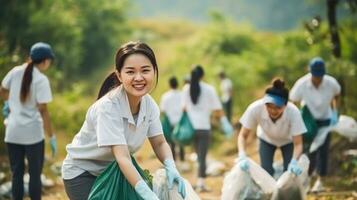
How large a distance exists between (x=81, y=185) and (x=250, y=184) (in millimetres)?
2168

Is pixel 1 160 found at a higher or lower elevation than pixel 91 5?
lower

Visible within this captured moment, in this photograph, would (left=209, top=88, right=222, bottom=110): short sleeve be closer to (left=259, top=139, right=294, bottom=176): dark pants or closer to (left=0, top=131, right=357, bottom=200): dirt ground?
(left=0, top=131, right=357, bottom=200): dirt ground

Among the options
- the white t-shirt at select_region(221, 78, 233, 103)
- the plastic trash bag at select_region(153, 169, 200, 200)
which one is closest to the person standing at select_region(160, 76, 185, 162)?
the white t-shirt at select_region(221, 78, 233, 103)

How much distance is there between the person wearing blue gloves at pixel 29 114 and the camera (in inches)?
216

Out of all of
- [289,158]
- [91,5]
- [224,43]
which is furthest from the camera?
[91,5]

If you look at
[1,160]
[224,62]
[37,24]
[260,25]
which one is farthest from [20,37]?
[260,25]

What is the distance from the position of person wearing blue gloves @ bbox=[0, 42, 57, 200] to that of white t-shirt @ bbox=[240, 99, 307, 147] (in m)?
1.91

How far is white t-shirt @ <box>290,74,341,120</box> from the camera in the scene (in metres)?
6.84

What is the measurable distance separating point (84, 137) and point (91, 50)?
26999 mm

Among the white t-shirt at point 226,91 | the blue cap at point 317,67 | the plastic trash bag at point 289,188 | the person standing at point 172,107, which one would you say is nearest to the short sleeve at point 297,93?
the blue cap at point 317,67

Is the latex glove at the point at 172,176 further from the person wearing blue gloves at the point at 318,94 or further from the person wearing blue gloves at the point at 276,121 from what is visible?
the person wearing blue gloves at the point at 318,94

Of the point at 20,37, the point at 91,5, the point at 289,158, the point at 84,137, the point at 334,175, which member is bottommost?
the point at 334,175

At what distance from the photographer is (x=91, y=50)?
30047 mm

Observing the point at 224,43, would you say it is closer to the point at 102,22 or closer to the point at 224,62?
the point at 224,62
